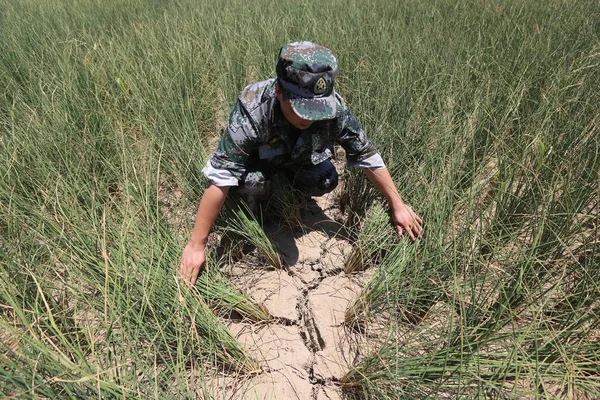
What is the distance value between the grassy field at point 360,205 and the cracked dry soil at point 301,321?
7cm

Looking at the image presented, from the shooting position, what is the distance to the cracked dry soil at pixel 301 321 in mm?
1100

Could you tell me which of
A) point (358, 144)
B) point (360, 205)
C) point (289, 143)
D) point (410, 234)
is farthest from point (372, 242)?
point (289, 143)

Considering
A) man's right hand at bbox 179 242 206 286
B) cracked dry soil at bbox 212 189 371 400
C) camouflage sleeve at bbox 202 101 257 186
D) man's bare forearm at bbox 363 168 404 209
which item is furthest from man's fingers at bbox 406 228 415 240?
man's right hand at bbox 179 242 206 286

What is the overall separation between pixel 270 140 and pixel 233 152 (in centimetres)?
23

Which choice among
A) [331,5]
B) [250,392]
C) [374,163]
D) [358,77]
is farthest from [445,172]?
[331,5]

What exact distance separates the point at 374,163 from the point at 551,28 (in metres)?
2.34

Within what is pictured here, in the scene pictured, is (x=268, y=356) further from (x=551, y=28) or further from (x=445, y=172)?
(x=551, y=28)

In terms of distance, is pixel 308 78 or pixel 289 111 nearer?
pixel 308 78

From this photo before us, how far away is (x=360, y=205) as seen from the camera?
163 cm

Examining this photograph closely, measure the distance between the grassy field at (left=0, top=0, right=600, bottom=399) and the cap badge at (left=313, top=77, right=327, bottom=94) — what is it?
0.57m

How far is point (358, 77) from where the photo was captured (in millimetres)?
2047

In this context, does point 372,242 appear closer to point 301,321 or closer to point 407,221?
point 407,221

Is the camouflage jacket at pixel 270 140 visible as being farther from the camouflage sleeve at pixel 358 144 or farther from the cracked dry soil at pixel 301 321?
the cracked dry soil at pixel 301 321

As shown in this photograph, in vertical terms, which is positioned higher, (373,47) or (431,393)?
(373,47)
